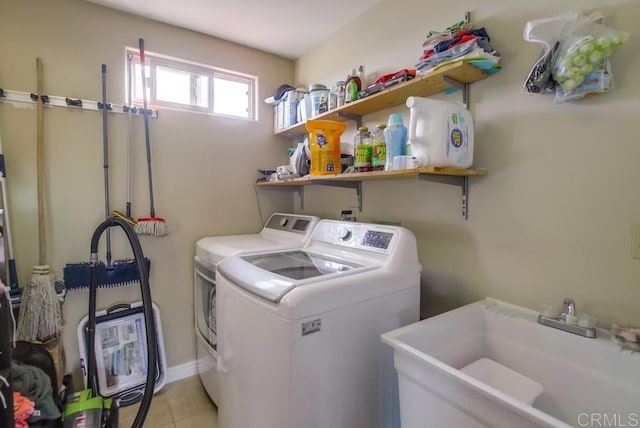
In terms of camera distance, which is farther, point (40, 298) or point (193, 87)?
point (193, 87)

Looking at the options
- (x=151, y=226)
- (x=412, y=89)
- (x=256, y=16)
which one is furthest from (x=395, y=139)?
(x=151, y=226)

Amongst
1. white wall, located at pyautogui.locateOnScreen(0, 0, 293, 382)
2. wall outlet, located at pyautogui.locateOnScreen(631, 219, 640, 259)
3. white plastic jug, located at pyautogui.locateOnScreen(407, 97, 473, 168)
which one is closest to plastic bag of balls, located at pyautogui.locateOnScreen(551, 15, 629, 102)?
white plastic jug, located at pyautogui.locateOnScreen(407, 97, 473, 168)

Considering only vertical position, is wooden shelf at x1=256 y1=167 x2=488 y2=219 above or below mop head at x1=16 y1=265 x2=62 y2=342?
above

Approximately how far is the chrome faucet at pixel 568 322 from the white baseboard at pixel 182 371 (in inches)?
87.5

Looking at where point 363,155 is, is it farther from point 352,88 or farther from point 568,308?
point 568,308

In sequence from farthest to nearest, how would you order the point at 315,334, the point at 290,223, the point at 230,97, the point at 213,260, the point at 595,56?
the point at 230,97, the point at 290,223, the point at 213,260, the point at 315,334, the point at 595,56

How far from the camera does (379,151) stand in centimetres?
150

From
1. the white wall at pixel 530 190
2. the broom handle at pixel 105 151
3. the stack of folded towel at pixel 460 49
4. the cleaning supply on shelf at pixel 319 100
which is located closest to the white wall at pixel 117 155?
the broom handle at pixel 105 151

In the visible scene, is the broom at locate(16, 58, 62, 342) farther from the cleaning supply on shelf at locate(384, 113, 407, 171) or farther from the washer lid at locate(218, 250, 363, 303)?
the cleaning supply on shelf at locate(384, 113, 407, 171)

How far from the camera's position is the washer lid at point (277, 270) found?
3.64 ft

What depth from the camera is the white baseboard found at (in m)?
2.16

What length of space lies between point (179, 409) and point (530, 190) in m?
2.28

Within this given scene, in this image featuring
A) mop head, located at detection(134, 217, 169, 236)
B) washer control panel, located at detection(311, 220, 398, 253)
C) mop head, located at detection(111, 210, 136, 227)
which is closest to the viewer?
washer control panel, located at detection(311, 220, 398, 253)

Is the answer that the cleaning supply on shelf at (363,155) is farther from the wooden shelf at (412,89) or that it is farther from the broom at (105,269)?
the broom at (105,269)
